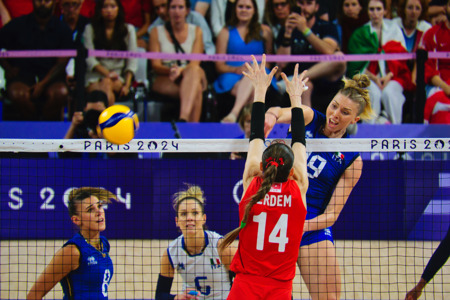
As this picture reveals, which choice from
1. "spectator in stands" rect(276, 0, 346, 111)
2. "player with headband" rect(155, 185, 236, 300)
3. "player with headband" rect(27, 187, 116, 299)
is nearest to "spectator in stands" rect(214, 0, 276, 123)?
"spectator in stands" rect(276, 0, 346, 111)

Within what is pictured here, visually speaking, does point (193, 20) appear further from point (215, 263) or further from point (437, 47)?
point (215, 263)

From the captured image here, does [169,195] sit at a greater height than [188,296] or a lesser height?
greater

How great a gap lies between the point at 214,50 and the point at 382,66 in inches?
109

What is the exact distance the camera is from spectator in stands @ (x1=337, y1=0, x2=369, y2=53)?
9.24 m

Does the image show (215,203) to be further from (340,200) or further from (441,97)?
(441,97)

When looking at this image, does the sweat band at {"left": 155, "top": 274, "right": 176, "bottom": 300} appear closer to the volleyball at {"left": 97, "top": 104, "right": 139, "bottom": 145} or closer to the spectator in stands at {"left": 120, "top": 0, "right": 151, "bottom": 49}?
the volleyball at {"left": 97, "top": 104, "right": 139, "bottom": 145}

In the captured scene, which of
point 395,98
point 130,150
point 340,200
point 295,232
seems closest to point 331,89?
point 395,98

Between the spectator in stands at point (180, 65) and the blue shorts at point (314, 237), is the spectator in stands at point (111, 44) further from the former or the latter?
the blue shorts at point (314, 237)

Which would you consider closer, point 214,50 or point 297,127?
point 297,127

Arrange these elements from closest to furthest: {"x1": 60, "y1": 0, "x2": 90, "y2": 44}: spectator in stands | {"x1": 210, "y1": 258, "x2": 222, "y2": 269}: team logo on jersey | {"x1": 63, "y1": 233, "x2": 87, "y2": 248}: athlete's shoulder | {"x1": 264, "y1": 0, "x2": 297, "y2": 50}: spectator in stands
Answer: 1. {"x1": 63, "y1": 233, "x2": 87, "y2": 248}: athlete's shoulder
2. {"x1": 210, "y1": 258, "x2": 222, "y2": 269}: team logo on jersey
3. {"x1": 60, "y1": 0, "x2": 90, "y2": 44}: spectator in stands
4. {"x1": 264, "y1": 0, "x2": 297, "y2": 50}: spectator in stands

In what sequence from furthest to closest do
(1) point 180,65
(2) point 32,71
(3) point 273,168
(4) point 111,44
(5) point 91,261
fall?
(1) point 180,65 → (2) point 32,71 → (4) point 111,44 → (5) point 91,261 → (3) point 273,168

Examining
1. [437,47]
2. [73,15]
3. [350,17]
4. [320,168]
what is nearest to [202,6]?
[73,15]

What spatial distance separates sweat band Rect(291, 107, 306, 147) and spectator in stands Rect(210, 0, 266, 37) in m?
Result: 5.39

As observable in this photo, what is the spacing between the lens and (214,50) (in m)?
9.09
